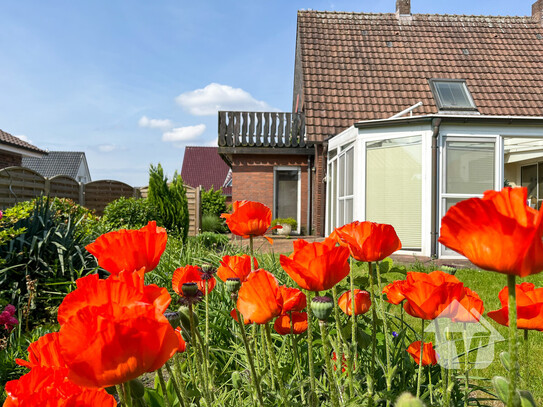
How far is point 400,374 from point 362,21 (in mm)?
14461

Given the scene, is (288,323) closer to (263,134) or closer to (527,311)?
(527,311)

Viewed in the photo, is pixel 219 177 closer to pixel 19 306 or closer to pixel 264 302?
pixel 19 306

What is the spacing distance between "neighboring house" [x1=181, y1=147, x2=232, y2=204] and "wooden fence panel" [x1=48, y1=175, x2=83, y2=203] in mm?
18493

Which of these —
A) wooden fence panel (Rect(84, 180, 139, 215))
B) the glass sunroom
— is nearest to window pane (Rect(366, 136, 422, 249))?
the glass sunroom

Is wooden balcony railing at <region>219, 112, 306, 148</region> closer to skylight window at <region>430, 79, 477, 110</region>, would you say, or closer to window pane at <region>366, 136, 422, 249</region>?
skylight window at <region>430, 79, 477, 110</region>

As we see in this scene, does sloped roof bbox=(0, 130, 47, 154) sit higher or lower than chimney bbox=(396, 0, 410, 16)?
lower

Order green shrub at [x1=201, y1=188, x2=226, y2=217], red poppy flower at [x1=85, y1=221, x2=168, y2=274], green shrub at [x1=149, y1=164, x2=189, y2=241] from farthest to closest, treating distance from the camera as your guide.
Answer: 1. green shrub at [x1=201, y1=188, x2=226, y2=217]
2. green shrub at [x1=149, y1=164, x2=189, y2=241]
3. red poppy flower at [x1=85, y1=221, x2=168, y2=274]

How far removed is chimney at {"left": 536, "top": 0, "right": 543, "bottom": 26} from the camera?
1450cm

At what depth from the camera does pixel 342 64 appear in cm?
1262

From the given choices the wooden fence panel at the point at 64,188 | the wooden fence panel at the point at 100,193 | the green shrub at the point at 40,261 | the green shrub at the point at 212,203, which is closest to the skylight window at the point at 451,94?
the green shrub at the point at 212,203

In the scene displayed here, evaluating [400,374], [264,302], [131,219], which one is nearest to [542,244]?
[264,302]

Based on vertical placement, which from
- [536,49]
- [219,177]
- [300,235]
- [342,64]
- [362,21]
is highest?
[362,21]

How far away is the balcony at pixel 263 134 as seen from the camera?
13.5 meters

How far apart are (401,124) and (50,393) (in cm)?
830
